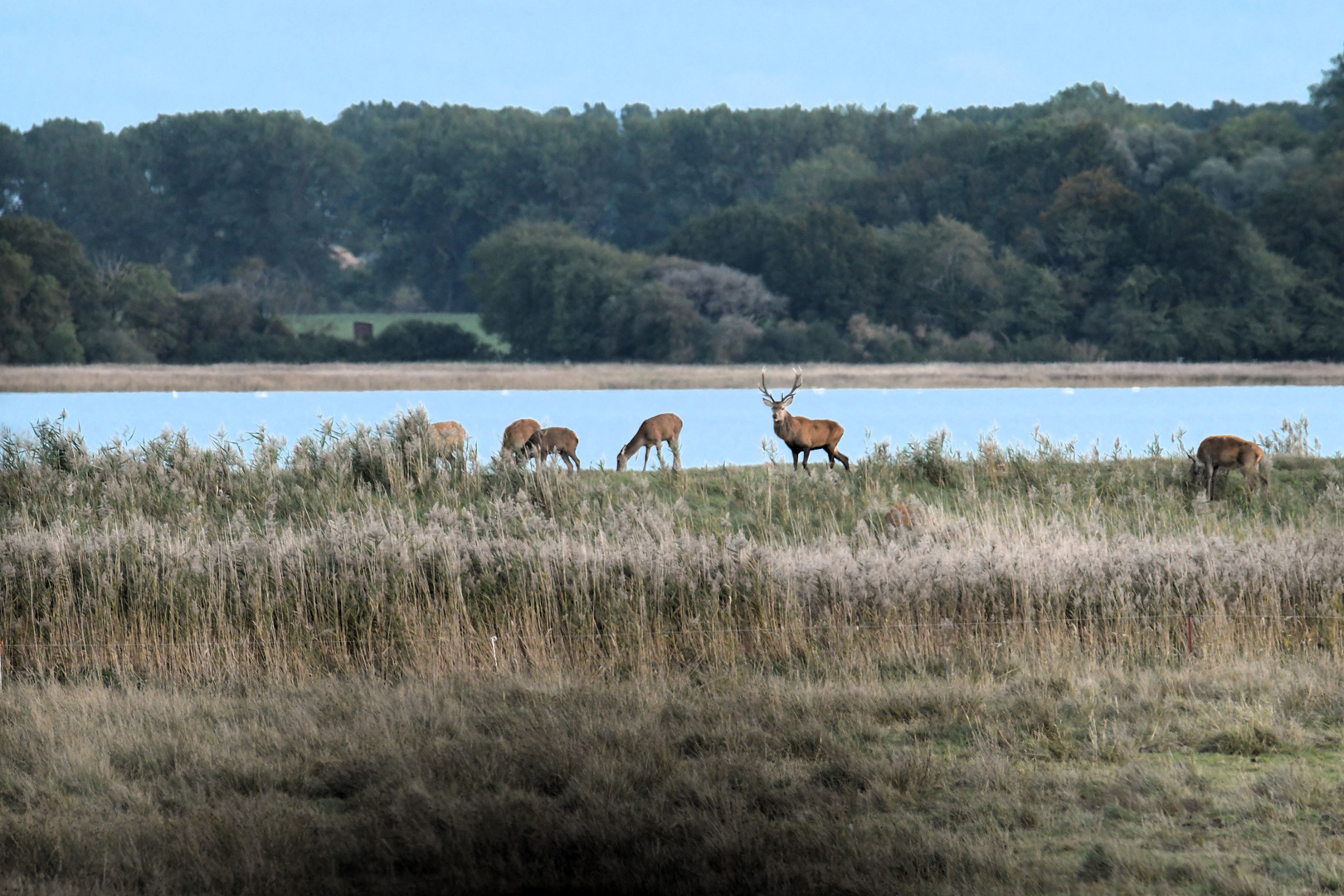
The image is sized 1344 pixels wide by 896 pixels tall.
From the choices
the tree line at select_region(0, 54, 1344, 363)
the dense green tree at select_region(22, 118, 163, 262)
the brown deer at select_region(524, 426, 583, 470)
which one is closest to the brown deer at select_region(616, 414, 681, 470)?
the brown deer at select_region(524, 426, 583, 470)

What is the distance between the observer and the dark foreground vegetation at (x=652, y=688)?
5.09 m

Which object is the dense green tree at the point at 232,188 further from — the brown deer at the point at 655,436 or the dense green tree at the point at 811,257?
the brown deer at the point at 655,436

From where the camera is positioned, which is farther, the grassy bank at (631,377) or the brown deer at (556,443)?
the grassy bank at (631,377)

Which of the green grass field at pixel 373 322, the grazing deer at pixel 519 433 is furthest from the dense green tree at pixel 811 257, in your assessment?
the grazing deer at pixel 519 433

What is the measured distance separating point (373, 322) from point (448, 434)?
51781 millimetres

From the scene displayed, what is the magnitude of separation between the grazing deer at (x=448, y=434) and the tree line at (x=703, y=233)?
38.7 meters

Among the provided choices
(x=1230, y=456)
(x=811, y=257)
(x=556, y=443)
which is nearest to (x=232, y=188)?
(x=811, y=257)

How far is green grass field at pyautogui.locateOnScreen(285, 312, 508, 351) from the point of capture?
196 ft

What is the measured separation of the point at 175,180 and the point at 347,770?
222ft

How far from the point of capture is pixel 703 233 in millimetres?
60094

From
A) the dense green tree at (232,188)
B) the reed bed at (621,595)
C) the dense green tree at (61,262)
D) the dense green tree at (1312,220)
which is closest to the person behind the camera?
the reed bed at (621,595)

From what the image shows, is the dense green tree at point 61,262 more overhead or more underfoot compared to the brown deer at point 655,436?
more overhead

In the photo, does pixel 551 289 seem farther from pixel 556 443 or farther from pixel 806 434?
pixel 806 434

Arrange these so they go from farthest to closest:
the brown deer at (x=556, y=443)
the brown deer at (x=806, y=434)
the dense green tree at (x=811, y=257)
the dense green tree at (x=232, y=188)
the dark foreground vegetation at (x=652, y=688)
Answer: the dense green tree at (x=232, y=188) → the dense green tree at (x=811, y=257) → the brown deer at (x=556, y=443) → the brown deer at (x=806, y=434) → the dark foreground vegetation at (x=652, y=688)
